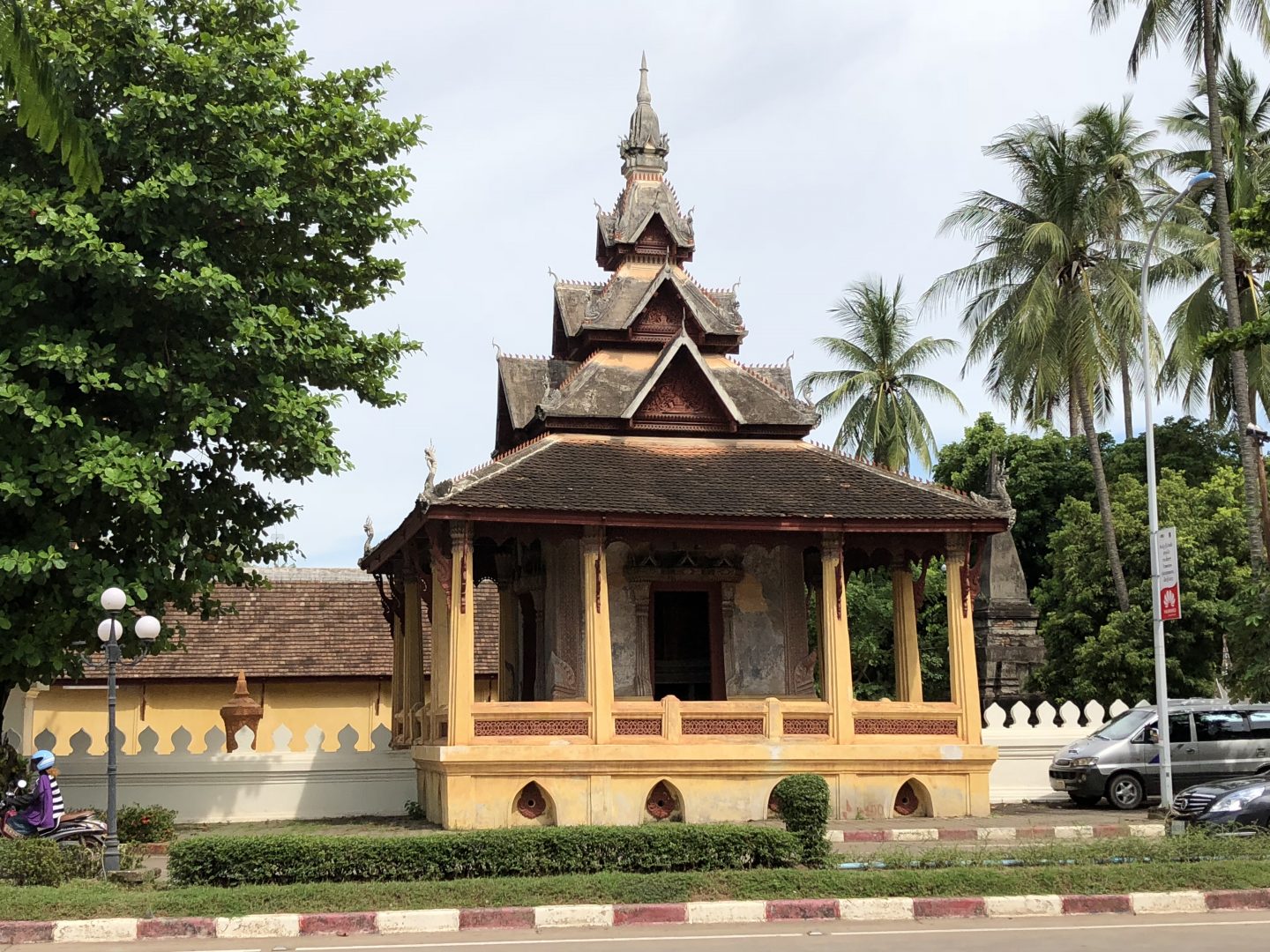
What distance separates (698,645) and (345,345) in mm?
7592

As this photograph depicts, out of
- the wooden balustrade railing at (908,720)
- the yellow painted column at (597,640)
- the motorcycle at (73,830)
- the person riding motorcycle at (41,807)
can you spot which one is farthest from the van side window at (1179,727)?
the person riding motorcycle at (41,807)

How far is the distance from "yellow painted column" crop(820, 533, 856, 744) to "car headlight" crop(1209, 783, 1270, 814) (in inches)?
206

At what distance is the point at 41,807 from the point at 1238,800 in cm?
1377

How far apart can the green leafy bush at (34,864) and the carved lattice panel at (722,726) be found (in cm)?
875

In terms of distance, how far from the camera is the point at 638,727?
20.0m

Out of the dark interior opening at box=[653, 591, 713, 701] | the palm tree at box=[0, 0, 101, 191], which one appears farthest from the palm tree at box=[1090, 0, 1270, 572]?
the palm tree at box=[0, 0, 101, 191]

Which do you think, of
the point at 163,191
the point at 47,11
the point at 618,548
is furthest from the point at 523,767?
the point at 47,11

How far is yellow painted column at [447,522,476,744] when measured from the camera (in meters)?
19.2

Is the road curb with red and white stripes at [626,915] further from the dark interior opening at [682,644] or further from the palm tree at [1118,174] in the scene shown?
the palm tree at [1118,174]

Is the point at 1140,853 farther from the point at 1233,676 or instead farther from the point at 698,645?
the point at 1233,676

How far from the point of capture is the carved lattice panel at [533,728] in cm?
1950

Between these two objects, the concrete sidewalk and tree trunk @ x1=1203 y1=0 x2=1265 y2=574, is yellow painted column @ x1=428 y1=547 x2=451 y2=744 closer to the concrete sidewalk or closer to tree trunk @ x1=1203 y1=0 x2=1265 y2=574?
the concrete sidewalk

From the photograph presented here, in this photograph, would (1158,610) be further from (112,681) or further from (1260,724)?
(112,681)

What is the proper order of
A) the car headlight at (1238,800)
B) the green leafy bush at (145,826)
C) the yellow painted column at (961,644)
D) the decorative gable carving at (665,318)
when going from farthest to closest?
the decorative gable carving at (665,318) < the yellow painted column at (961,644) < the green leafy bush at (145,826) < the car headlight at (1238,800)
